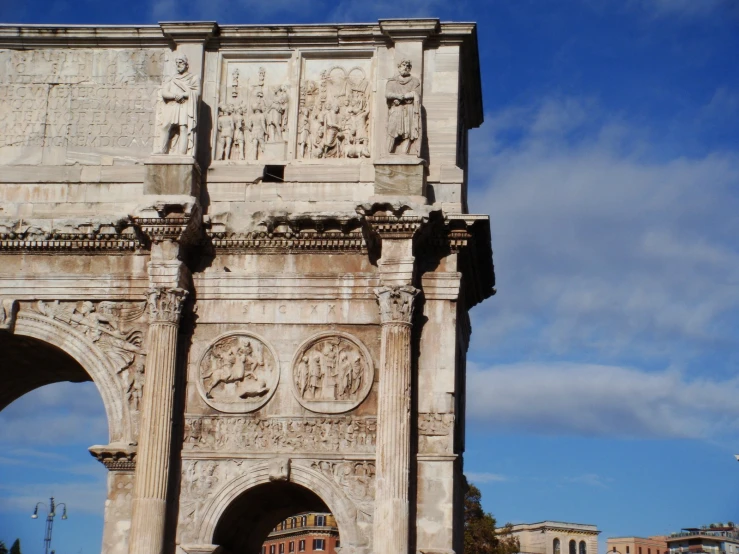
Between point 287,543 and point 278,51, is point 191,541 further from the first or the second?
point 287,543

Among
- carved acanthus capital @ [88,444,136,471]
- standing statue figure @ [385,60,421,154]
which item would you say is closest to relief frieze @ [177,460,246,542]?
carved acanthus capital @ [88,444,136,471]

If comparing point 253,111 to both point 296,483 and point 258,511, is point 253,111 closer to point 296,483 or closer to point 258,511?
point 296,483

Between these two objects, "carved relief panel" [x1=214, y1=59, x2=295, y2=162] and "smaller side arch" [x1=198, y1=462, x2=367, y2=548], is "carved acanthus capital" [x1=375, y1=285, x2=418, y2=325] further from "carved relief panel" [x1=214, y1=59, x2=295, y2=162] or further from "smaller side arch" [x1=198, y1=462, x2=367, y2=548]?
"carved relief panel" [x1=214, y1=59, x2=295, y2=162]

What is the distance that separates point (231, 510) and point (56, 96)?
6.48 meters

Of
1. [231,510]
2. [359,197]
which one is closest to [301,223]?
[359,197]

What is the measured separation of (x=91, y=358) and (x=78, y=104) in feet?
12.4

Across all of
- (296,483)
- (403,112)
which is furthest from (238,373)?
(403,112)

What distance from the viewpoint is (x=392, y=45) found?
18.2m

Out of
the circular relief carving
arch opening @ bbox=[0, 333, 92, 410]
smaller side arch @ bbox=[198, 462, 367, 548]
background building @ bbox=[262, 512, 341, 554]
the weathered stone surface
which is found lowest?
smaller side arch @ bbox=[198, 462, 367, 548]

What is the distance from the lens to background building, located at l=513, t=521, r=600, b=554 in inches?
Answer: 3152

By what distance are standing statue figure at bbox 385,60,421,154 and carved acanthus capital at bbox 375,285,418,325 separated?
78.5 inches

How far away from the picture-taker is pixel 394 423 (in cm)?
1622

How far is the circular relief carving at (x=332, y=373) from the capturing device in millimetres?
16922

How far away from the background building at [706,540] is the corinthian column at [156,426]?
2515 inches
